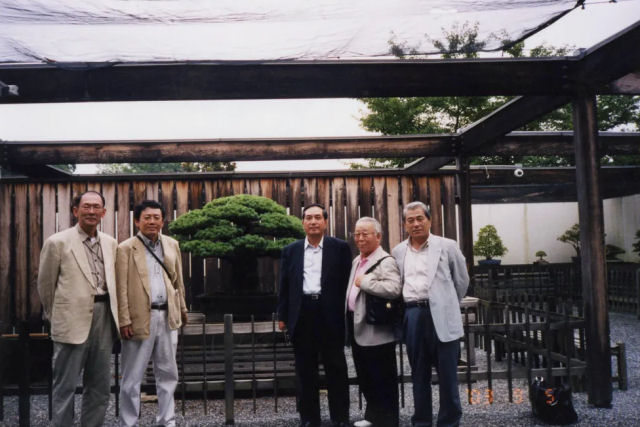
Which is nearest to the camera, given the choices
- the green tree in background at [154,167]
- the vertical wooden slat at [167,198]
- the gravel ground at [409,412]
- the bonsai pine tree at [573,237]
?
the gravel ground at [409,412]

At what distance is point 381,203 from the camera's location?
7918 millimetres

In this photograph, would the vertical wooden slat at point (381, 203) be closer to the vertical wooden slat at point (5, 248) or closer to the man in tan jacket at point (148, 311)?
the man in tan jacket at point (148, 311)

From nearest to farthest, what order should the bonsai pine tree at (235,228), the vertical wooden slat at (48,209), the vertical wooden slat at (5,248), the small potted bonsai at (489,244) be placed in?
the bonsai pine tree at (235,228)
the vertical wooden slat at (5,248)
the vertical wooden slat at (48,209)
the small potted bonsai at (489,244)

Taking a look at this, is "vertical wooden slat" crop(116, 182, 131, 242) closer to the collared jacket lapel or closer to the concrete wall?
the collared jacket lapel

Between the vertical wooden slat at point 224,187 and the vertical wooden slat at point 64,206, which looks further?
the vertical wooden slat at point 224,187

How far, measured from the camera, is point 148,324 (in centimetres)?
367

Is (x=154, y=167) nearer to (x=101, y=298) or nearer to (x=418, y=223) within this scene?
(x=101, y=298)

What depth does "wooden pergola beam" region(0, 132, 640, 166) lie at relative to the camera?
7.22 metres

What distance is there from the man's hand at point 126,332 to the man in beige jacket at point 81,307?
73mm

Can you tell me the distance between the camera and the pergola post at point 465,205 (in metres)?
7.83

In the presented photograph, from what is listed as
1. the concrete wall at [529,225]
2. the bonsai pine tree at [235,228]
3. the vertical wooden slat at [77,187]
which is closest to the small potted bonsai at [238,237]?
the bonsai pine tree at [235,228]

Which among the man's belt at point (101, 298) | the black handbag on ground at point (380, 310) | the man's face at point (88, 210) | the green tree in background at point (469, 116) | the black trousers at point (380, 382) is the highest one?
the green tree in background at point (469, 116)

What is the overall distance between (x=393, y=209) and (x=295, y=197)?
1.49 m

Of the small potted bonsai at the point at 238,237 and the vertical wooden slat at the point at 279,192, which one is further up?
the vertical wooden slat at the point at 279,192
